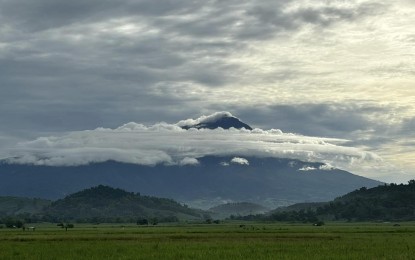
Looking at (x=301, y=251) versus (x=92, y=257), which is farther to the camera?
(x=301, y=251)

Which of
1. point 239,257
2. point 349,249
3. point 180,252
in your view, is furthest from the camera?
point 349,249

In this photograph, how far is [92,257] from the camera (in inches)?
2790

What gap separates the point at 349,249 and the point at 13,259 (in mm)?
42643

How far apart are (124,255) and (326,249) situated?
87.8ft

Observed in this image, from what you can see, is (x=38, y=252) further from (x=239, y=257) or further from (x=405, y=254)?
(x=405, y=254)

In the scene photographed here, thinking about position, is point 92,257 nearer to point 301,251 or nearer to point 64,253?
point 64,253

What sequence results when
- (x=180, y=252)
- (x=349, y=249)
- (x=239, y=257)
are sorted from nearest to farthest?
(x=239, y=257) → (x=180, y=252) → (x=349, y=249)

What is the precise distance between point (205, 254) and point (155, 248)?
13908 mm

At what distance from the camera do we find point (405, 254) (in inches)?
2837

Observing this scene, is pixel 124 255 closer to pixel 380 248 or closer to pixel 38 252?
pixel 38 252

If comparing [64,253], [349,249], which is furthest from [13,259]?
[349,249]

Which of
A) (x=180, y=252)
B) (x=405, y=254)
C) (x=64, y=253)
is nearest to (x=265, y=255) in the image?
(x=180, y=252)

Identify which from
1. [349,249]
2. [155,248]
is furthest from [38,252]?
[349,249]

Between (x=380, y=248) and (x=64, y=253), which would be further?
(x=380, y=248)
